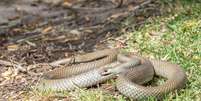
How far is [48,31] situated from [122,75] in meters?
4.03

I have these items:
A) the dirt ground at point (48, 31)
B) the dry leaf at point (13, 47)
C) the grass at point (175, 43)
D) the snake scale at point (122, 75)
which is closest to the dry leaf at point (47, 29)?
the dirt ground at point (48, 31)

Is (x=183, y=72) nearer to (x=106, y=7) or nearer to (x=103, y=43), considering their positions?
(x=103, y=43)

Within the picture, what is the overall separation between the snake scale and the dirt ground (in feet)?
1.35

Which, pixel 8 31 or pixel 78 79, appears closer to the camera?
pixel 78 79

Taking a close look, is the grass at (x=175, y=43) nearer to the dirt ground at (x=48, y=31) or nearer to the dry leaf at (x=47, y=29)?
the dirt ground at (x=48, y=31)

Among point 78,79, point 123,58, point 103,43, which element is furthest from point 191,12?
point 78,79

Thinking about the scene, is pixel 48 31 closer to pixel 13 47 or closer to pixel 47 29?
pixel 47 29

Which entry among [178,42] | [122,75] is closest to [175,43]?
[178,42]

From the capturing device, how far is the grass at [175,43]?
6.89 m

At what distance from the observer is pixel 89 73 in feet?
24.2

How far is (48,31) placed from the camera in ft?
Result: 35.6

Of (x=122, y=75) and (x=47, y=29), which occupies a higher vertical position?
(x=122, y=75)

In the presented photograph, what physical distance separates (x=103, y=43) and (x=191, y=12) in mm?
1539

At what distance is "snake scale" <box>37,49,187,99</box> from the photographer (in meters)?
6.69
